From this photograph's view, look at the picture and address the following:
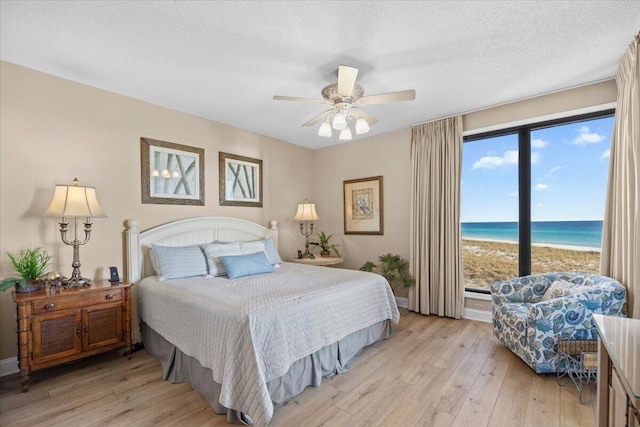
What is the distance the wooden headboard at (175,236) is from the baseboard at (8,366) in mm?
886

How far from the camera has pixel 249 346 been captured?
5.86ft

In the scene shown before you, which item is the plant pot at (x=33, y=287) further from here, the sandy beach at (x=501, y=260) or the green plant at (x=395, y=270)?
the sandy beach at (x=501, y=260)

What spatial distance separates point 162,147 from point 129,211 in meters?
0.85

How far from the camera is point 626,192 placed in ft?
8.04

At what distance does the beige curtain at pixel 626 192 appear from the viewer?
2242mm

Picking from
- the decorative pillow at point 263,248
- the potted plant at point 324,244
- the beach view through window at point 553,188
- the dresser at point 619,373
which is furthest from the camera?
the potted plant at point 324,244

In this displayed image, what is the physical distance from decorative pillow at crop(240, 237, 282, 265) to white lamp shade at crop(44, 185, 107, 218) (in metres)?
1.59

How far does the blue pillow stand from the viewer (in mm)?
3139

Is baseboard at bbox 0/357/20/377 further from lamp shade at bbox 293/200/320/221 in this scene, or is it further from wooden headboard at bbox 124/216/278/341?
lamp shade at bbox 293/200/320/221

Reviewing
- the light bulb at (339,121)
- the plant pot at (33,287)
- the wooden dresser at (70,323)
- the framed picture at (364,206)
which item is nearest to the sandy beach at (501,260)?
the framed picture at (364,206)

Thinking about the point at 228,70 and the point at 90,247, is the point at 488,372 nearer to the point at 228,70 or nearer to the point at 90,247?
the point at 228,70

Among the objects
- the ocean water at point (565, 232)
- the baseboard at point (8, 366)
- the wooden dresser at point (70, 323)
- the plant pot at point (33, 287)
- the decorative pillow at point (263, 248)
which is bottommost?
the baseboard at point (8, 366)

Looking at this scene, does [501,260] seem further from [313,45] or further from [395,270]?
[313,45]

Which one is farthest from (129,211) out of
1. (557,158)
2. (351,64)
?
(557,158)
